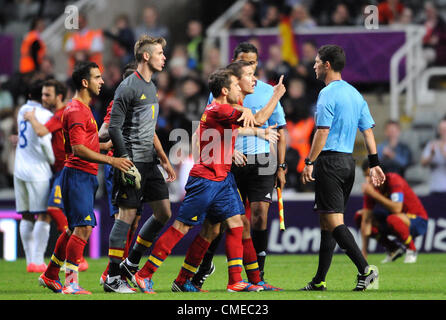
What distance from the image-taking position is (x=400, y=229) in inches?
463

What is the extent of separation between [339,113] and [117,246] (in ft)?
7.35

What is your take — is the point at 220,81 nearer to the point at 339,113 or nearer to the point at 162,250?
the point at 339,113

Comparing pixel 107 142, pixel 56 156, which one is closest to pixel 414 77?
pixel 56 156

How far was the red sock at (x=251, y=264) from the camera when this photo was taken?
8.14 m

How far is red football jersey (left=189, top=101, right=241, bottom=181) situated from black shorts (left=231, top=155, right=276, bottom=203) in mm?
736

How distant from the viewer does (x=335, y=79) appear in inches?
324

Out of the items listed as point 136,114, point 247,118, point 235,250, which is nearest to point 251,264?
point 235,250

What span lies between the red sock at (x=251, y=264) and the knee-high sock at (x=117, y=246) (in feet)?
3.60

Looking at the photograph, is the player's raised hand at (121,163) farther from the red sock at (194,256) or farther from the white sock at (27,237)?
the white sock at (27,237)

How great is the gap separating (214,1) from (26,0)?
4263 mm

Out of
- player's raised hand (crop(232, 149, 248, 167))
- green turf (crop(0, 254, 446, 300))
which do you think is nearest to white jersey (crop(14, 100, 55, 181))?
green turf (crop(0, 254, 446, 300))

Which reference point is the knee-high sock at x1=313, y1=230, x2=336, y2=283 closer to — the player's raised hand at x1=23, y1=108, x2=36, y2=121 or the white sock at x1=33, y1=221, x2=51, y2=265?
the white sock at x1=33, y1=221, x2=51, y2=265

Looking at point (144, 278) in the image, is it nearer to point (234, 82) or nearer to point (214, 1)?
point (234, 82)

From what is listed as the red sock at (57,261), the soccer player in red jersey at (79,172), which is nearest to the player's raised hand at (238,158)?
the soccer player in red jersey at (79,172)
